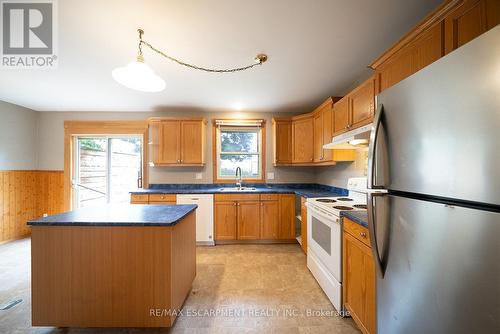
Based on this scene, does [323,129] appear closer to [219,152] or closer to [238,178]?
[238,178]

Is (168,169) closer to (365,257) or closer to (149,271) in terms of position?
(149,271)

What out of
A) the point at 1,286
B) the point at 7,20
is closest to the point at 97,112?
the point at 7,20

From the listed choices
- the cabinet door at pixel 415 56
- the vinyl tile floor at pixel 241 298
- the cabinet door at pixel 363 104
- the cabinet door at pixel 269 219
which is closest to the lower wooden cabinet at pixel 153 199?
the vinyl tile floor at pixel 241 298

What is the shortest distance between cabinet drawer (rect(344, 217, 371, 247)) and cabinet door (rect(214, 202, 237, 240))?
203 cm

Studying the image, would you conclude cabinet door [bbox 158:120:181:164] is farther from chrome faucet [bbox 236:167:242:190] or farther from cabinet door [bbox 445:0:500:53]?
cabinet door [bbox 445:0:500:53]

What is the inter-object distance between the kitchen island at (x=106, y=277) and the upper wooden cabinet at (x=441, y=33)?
187 cm

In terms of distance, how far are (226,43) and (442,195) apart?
195cm

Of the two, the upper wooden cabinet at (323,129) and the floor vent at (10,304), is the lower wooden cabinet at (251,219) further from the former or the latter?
the floor vent at (10,304)

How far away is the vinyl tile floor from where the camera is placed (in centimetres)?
160

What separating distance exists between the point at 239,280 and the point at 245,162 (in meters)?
2.24

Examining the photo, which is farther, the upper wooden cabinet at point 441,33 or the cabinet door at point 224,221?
the cabinet door at point 224,221

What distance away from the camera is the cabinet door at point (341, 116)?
223 cm

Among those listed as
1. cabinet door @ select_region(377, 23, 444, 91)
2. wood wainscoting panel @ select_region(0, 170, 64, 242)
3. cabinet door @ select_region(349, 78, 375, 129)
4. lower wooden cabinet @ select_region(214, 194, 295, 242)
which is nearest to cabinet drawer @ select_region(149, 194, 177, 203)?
lower wooden cabinet @ select_region(214, 194, 295, 242)

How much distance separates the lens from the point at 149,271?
4.81ft
